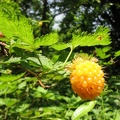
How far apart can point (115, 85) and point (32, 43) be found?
5.88ft

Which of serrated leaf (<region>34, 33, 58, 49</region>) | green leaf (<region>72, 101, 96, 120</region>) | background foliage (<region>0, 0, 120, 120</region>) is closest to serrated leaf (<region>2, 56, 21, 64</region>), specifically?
background foliage (<region>0, 0, 120, 120</region>)

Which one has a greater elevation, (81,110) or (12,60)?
(12,60)

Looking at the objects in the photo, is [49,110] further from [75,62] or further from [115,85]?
[75,62]

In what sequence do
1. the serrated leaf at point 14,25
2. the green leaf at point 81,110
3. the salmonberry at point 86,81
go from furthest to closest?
1. the green leaf at point 81,110
2. the salmonberry at point 86,81
3. the serrated leaf at point 14,25

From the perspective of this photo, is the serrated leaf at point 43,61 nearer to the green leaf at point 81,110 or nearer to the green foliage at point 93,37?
the green foliage at point 93,37

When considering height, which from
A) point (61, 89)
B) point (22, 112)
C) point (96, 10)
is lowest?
point (61, 89)

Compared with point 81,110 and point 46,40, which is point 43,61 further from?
point 81,110

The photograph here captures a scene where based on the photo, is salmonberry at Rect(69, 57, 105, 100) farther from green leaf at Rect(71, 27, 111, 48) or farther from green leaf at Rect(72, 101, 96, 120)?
green leaf at Rect(72, 101, 96, 120)

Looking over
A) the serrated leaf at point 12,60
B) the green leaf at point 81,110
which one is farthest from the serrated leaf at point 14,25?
the green leaf at point 81,110

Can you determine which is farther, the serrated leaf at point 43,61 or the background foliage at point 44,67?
the serrated leaf at point 43,61

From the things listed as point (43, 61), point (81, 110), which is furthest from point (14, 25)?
point (81, 110)

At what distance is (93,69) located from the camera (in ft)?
3.04

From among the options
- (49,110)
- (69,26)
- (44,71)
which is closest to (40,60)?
(44,71)

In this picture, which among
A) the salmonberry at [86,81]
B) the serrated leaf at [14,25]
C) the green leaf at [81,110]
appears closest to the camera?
the serrated leaf at [14,25]
